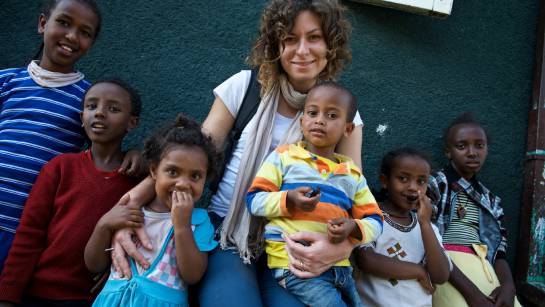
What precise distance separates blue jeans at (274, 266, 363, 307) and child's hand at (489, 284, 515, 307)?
1129 mm

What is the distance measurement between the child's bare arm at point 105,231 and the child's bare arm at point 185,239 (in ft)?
0.67

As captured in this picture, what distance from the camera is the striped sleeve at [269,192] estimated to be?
1.91m

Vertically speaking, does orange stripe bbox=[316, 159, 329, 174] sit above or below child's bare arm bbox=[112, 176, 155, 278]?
above

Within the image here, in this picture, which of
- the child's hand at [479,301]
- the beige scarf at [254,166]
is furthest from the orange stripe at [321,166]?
the child's hand at [479,301]

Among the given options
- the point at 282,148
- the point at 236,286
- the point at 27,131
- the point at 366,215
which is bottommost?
the point at 236,286

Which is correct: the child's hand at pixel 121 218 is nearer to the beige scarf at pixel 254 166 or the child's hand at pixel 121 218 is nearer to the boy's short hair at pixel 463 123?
the beige scarf at pixel 254 166

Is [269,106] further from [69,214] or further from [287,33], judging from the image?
[69,214]

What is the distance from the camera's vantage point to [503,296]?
2.68 metres

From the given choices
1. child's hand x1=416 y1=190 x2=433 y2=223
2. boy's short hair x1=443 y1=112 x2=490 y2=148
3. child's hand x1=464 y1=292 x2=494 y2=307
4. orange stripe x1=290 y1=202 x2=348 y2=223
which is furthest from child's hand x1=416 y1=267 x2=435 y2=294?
boy's short hair x1=443 y1=112 x2=490 y2=148

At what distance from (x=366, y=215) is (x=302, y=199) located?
16.7 inches

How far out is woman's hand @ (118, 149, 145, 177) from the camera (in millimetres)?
2152

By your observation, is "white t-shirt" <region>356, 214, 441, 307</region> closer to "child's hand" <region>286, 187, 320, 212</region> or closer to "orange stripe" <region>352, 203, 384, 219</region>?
"orange stripe" <region>352, 203, 384, 219</region>

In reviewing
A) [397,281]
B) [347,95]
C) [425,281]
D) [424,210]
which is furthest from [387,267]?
[347,95]

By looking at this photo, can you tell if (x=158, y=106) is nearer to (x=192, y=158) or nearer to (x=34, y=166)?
(x=34, y=166)
